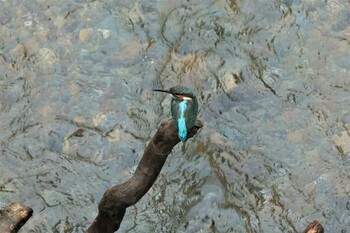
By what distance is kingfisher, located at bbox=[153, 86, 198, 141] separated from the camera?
260cm

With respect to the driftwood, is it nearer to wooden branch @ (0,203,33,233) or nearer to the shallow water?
wooden branch @ (0,203,33,233)

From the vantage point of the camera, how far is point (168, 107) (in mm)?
4609

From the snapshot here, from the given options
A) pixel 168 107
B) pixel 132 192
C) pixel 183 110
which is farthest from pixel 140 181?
pixel 168 107

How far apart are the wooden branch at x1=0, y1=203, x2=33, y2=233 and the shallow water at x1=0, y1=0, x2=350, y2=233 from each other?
3.39ft

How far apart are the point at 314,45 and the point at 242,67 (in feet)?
1.81

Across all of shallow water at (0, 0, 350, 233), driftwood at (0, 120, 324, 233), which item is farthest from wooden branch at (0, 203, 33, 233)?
shallow water at (0, 0, 350, 233)

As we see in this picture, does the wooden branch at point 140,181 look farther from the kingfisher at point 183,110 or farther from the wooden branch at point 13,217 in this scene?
the wooden branch at point 13,217

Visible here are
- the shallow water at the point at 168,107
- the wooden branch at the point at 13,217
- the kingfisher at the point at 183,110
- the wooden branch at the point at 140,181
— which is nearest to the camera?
the kingfisher at the point at 183,110

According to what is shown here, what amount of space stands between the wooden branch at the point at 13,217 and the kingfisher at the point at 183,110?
83 cm

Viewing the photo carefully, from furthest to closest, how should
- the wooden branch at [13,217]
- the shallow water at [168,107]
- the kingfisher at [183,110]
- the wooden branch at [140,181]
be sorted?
the shallow water at [168,107]
the wooden branch at [13,217]
the wooden branch at [140,181]
the kingfisher at [183,110]

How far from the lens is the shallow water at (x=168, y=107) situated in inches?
163

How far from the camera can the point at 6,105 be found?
459 centimetres

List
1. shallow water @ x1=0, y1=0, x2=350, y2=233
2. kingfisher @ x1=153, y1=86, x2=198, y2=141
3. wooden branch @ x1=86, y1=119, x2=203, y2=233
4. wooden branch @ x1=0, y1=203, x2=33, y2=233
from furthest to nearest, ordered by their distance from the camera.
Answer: shallow water @ x1=0, y1=0, x2=350, y2=233, wooden branch @ x1=0, y1=203, x2=33, y2=233, wooden branch @ x1=86, y1=119, x2=203, y2=233, kingfisher @ x1=153, y1=86, x2=198, y2=141

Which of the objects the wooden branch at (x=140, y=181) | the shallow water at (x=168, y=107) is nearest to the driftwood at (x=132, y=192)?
the wooden branch at (x=140, y=181)
